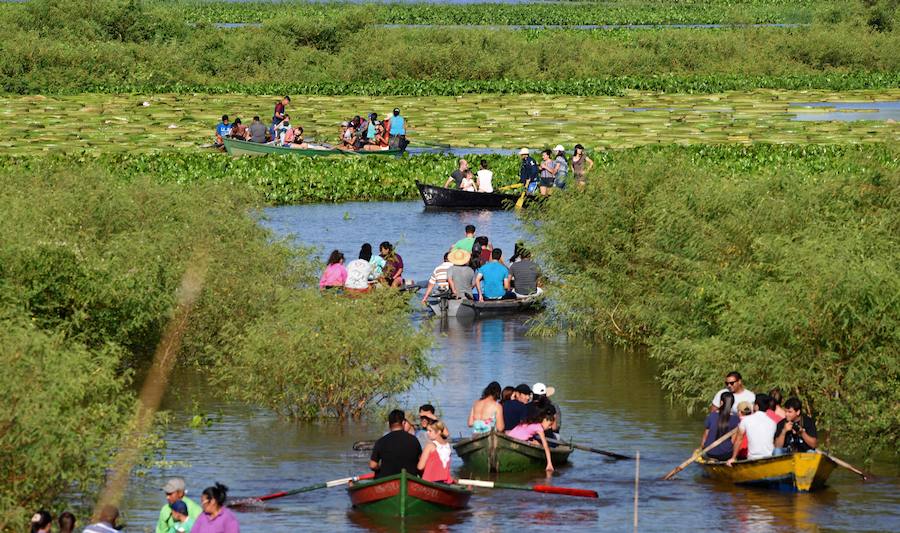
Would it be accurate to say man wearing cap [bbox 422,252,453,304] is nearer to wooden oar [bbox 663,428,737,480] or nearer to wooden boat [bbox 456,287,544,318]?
wooden boat [bbox 456,287,544,318]

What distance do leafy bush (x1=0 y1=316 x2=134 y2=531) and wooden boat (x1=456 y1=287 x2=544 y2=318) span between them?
50.0 ft

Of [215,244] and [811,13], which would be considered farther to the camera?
[811,13]

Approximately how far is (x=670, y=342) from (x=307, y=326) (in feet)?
22.1

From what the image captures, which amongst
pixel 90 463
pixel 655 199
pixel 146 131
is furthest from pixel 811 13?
pixel 90 463

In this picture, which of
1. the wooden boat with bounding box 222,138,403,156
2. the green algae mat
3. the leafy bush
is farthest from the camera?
the green algae mat

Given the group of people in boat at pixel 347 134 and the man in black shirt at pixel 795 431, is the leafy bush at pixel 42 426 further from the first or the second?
the group of people in boat at pixel 347 134

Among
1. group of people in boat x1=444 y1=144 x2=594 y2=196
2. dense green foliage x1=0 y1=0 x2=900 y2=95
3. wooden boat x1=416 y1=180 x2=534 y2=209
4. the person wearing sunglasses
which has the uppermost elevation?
dense green foliage x1=0 y1=0 x2=900 y2=95

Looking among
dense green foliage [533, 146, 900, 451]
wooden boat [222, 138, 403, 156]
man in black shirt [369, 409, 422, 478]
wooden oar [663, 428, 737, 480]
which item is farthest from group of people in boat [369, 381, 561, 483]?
wooden boat [222, 138, 403, 156]

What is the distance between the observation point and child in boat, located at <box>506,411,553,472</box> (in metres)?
→ 21.0

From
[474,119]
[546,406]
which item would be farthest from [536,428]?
[474,119]

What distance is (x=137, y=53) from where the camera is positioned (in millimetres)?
90875

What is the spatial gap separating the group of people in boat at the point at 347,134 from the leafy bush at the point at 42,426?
39.0 meters

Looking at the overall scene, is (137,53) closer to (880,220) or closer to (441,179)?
(441,179)

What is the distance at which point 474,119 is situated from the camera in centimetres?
7212
